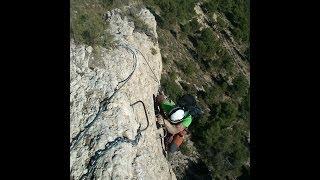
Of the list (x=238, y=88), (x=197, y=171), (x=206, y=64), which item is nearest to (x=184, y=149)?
(x=197, y=171)

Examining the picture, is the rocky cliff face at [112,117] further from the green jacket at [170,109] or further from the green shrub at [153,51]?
the green shrub at [153,51]

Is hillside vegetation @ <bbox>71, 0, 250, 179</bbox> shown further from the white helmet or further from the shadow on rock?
the white helmet

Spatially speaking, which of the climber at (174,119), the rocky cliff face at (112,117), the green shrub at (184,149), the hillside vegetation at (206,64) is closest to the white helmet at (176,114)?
the climber at (174,119)

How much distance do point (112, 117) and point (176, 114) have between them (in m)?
2.04

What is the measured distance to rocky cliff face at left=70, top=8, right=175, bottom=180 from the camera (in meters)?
7.48

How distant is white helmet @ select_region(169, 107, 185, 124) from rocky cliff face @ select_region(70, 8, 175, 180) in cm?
48

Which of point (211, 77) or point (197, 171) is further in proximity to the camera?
point (211, 77)

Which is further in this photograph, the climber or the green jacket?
the green jacket

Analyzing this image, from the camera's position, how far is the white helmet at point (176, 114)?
9.71 m

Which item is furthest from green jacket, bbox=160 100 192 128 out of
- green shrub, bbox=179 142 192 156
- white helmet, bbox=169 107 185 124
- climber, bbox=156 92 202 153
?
green shrub, bbox=179 142 192 156

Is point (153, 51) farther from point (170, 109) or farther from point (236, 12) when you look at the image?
point (236, 12)

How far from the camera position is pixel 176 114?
9.74 meters
